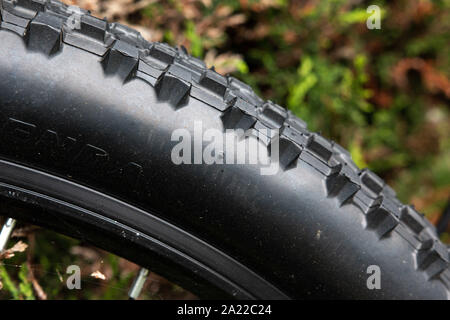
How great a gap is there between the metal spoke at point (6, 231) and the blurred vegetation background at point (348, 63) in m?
0.58

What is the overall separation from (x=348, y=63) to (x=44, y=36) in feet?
6.06

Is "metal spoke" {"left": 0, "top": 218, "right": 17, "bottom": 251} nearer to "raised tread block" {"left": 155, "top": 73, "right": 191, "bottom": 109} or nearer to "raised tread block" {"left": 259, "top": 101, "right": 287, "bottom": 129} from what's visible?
"raised tread block" {"left": 155, "top": 73, "right": 191, "bottom": 109}

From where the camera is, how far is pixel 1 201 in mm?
979

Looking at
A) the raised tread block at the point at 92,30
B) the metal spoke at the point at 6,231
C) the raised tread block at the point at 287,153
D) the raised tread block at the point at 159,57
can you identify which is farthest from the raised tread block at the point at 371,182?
the metal spoke at the point at 6,231

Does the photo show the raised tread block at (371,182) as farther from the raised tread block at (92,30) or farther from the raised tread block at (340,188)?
the raised tread block at (92,30)

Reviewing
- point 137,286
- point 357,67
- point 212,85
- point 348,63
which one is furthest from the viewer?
point 348,63

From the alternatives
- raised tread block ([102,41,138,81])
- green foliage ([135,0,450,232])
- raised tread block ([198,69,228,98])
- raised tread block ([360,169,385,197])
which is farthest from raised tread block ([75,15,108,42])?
green foliage ([135,0,450,232])

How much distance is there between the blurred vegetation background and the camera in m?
2.03

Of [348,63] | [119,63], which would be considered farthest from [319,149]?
[348,63]

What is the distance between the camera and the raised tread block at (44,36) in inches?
35.7

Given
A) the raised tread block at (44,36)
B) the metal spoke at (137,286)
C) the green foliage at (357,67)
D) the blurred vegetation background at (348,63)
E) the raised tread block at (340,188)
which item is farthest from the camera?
the green foliage at (357,67)

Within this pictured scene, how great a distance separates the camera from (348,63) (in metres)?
2.53

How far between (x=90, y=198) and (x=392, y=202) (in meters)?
0.61

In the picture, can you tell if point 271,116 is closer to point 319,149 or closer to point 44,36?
point 319,149
